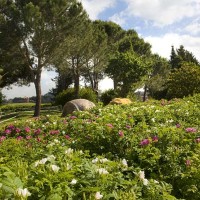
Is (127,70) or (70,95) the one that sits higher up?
(127,70)

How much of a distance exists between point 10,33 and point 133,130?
25789 mm

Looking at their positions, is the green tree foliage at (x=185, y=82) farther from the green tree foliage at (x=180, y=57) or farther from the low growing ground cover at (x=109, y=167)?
the green tree foliage at (x=180, y=57)

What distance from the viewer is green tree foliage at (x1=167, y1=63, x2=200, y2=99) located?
32.7m

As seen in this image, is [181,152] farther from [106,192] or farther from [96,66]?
[96,66]

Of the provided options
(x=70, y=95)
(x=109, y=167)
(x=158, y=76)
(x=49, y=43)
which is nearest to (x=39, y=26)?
(x=49, y=43)

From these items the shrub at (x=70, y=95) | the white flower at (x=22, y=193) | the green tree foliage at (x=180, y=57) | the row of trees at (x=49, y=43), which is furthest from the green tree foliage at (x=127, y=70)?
the white flower at (x=22, y=193)

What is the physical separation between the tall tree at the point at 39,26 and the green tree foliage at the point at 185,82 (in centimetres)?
1094

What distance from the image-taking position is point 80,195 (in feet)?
11.8

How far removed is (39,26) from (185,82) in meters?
14.7

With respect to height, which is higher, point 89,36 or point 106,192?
point 89,36

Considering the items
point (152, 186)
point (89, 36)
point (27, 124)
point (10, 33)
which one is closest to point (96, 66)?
point (89, 36)

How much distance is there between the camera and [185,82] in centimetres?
3334

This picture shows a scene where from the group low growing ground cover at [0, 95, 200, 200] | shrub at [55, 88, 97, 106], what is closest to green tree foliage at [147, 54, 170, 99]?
shrub at [55, 88, 97, 106]

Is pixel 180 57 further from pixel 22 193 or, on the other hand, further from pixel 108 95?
pixel 22 193
